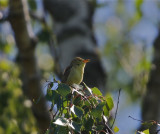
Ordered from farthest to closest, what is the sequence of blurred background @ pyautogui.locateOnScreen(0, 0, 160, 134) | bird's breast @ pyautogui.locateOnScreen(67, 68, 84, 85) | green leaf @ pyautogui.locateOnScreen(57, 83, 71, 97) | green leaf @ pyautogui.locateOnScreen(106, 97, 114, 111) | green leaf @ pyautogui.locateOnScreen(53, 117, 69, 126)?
blurred background @ pyautogui.locateOnScreen(0, 0, 160, 134) → bird's breast @ pyautogui.locateOnScreen(67, 68, 84, 85) → green leaf @ pyautogui.locateOnScreen(106, 97, 114, 111) → green leaf @ pyautogui.locateOnScreen(57, 83, 71, 97) → green leaf @ pyautogui.locateOnScreen(53, 117, 69, 126)

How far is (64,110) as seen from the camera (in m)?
2.22

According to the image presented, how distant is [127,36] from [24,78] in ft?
17.4

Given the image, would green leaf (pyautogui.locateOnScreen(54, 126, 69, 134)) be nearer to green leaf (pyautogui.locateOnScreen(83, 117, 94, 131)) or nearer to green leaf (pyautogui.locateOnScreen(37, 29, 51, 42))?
green leaf (pyautogui.locateOnScreen(83, 117, 94, 131))

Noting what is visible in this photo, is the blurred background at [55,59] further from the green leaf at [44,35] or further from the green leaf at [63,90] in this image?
the green leaf at [63,90]

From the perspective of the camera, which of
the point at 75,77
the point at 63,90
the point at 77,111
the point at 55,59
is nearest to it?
the point at 77,111

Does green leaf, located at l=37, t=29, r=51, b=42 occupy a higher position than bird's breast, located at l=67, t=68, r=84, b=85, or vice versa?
green leaf, located at l=37, t=29, r=51, b=42

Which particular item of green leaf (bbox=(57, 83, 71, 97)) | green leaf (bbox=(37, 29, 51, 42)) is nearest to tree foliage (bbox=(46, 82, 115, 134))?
green leaf (bbox=(57, 83, 71, 97))

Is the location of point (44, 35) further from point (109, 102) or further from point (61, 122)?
point (61, 122)

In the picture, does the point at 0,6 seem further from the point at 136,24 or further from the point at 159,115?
the point at 136,24

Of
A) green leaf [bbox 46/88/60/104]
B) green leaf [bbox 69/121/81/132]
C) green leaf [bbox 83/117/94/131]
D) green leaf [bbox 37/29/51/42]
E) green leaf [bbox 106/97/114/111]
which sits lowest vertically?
green leaf [bbox 69/121/81/132]

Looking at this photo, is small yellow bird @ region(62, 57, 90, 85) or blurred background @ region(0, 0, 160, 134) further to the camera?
blurred background @ region(0, 0, 160, 134)

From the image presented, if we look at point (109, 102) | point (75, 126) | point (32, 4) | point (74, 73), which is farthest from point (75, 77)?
point (32, 4)

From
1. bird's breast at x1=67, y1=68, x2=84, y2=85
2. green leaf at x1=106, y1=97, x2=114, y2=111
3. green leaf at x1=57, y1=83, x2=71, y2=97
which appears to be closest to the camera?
green leaf at x1=57, y1=83, x2=71, y2=97

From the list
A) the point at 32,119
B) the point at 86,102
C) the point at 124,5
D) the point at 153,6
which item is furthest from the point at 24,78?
the point at 124,5
